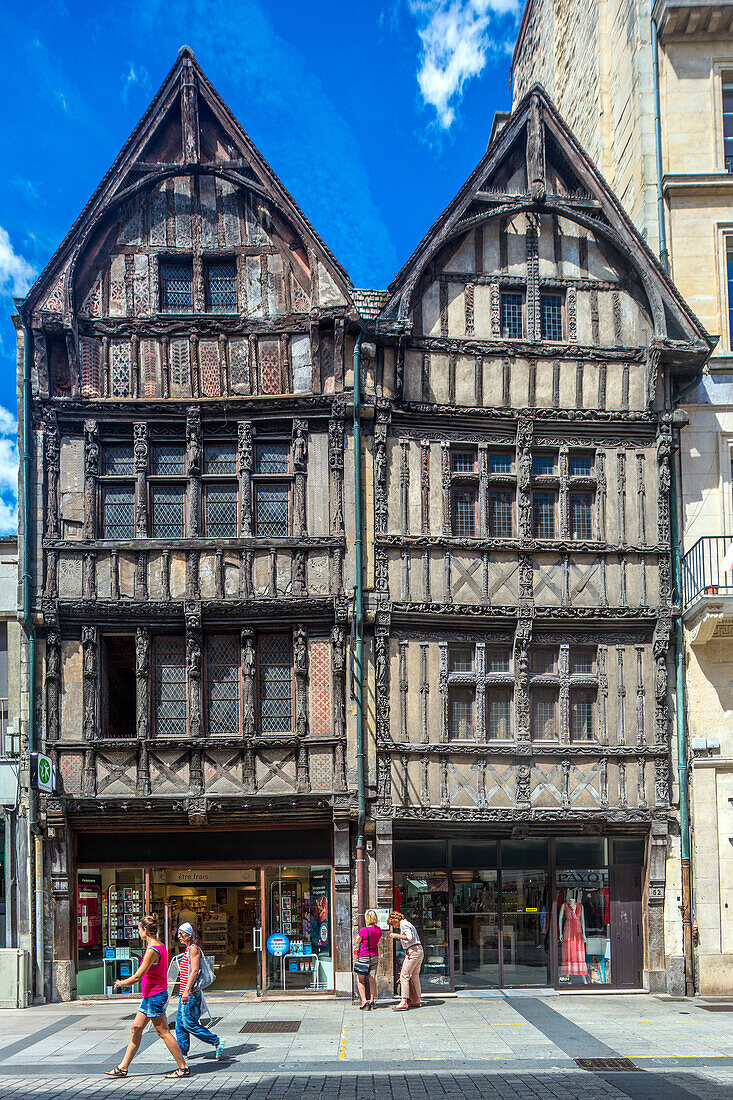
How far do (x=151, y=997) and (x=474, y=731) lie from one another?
306 inches

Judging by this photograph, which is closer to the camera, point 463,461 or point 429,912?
point 429,912

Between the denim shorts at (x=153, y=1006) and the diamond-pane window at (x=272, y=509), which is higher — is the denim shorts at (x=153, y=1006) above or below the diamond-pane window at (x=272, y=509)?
below

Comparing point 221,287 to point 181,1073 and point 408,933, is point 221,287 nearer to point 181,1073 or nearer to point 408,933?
point 408,933

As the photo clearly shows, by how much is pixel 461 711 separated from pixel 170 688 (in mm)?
4985

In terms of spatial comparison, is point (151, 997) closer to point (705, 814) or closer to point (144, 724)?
point (144, 724)

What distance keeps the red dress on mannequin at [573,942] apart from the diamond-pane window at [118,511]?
32.4ft

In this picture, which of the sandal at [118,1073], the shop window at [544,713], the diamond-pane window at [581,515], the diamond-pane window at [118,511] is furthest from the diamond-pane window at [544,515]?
the sandal at [118,1073]

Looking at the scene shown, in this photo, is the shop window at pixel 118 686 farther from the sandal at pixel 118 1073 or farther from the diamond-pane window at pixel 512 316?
the diamond-pane window at pixel 512 316

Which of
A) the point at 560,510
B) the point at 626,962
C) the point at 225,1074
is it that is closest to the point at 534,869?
the point at 626,962

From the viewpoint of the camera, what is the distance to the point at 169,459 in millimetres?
18859

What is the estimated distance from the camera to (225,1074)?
12430 millimetres

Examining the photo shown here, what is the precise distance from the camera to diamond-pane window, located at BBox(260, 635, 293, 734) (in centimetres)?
1827

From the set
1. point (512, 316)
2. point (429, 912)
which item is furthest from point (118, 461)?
point (429, 912)

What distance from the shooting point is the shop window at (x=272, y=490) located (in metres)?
18.7
